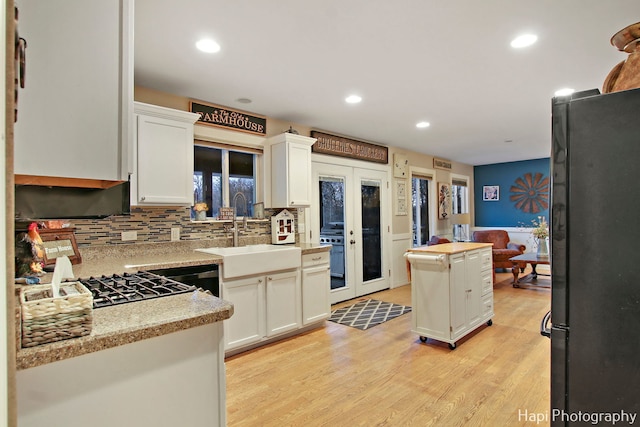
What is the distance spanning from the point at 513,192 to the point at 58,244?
26.7 feet

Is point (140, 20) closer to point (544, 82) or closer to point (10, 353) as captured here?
point (10, 353)

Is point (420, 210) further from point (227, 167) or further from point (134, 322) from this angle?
point (134, 322)

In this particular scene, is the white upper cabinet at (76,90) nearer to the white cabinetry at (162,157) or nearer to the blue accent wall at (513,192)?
the white cabinetry at (162,157)

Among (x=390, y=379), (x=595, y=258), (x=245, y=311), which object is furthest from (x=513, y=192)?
(x=595, y=258)

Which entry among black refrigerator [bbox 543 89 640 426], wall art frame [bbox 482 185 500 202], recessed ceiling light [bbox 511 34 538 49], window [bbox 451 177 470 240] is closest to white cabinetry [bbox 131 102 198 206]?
recessed ceiling light [bbox 511 34 538 49]

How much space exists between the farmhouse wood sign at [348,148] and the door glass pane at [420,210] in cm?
127

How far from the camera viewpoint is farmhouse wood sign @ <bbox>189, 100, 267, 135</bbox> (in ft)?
11.1

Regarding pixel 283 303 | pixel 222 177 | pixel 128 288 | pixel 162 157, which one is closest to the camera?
pixel 128 288

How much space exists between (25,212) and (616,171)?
1838 mm

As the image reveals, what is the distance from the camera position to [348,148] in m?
4.87

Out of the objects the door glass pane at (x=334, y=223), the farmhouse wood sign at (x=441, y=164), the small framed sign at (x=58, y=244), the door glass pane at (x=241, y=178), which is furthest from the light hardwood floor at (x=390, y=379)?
Result: the farmhouse wood sign at (x=441, y=164)

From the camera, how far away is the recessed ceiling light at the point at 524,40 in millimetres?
2232

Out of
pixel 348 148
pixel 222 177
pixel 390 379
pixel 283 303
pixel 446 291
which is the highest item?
pixel 348 148

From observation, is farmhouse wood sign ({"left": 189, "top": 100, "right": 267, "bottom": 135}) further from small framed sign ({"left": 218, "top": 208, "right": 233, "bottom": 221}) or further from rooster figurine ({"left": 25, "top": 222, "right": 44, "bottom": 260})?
rooster figurine ({"left": 25, "top": 222, "right": 44, "bottom": 260})
